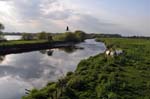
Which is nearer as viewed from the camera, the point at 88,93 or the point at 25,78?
the point at 88,93

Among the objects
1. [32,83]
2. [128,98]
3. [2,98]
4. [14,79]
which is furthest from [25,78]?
[128,98]

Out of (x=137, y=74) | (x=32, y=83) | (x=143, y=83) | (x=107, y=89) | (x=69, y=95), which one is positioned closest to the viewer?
(x=69, y=95)

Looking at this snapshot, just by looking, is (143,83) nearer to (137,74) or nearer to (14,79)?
(137,74)

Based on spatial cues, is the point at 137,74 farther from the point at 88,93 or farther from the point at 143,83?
the point at 88,93

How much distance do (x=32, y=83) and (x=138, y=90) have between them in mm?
13128

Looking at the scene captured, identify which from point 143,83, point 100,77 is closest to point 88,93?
point 100,77

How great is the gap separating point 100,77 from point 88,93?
4902 millimetres

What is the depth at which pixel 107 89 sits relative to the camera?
2052 centimetres

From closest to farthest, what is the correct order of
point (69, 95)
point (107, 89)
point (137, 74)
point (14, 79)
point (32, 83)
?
1. point (69, 95)
2. point (107, 89)
3. point (137, 74)
4. point (32, 83)
5. point (14, 79)

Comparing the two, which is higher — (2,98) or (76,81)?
(76,81)

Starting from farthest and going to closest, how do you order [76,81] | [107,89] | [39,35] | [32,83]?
[39,35] → [32,83] → [76,81] → [107,89]

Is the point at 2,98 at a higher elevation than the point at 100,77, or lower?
lower

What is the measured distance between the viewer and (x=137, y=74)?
94.7 feet

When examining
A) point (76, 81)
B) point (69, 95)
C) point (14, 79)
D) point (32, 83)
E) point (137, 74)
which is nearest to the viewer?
point (69, 95)
